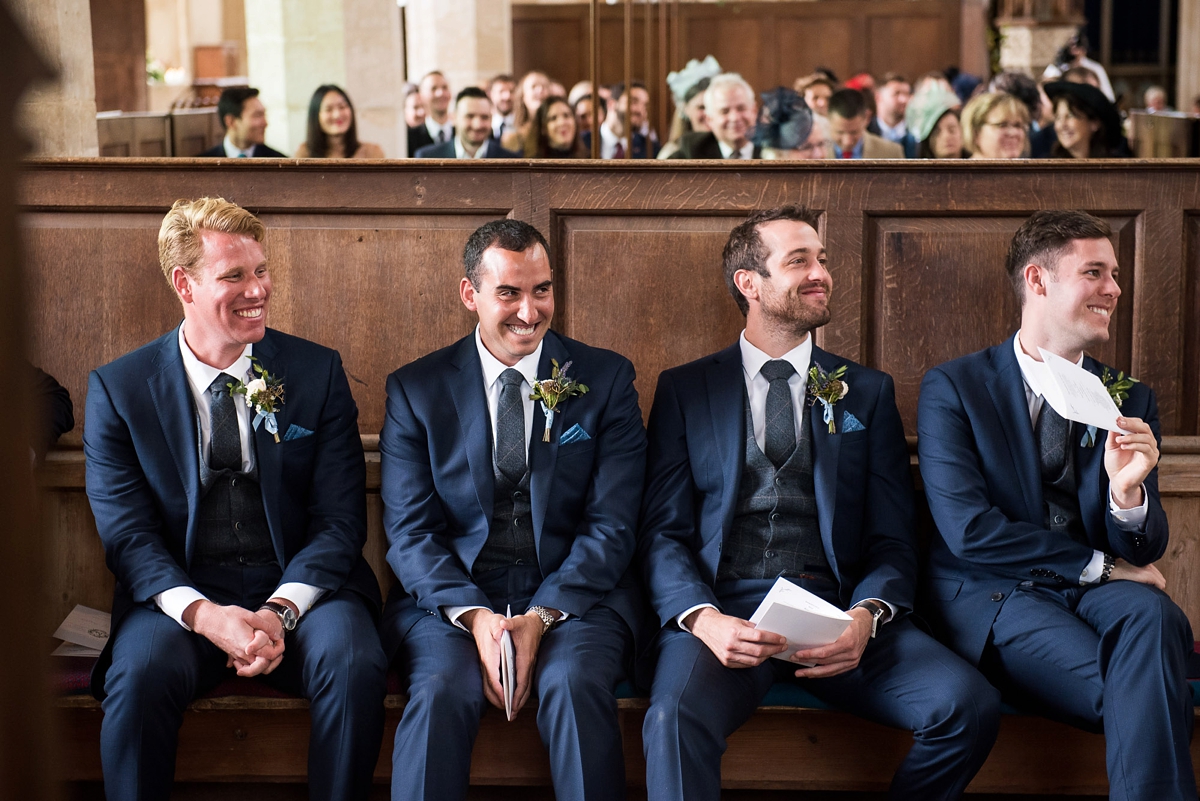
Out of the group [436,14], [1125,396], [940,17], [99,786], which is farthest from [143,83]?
[1125,396]

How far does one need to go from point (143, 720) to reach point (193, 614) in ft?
0.88

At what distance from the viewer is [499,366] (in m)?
3.22

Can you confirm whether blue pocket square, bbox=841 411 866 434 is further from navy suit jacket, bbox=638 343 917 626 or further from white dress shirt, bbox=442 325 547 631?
white dress shirt, bbox=442 325 547 631

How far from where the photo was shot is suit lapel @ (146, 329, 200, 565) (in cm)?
305

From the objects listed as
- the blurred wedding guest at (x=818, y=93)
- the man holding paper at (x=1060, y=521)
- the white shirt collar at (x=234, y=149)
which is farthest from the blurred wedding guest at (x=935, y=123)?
the white shirt collar at (x=234, y=149)

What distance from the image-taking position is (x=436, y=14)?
12.2 metres

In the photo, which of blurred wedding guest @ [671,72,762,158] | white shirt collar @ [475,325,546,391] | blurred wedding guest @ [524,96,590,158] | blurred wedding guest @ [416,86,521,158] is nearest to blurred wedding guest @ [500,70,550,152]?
blurred wedding guest @ [524,96,590,158]

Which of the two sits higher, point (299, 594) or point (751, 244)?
point (751, 244)

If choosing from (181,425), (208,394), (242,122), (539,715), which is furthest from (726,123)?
(539,715)

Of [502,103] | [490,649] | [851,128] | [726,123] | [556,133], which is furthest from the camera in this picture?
[502,103]

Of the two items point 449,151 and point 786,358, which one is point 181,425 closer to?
point 786,358

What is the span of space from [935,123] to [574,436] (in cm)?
464

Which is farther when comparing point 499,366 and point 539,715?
point 499,366

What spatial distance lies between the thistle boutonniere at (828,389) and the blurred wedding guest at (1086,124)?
9.21 feet
